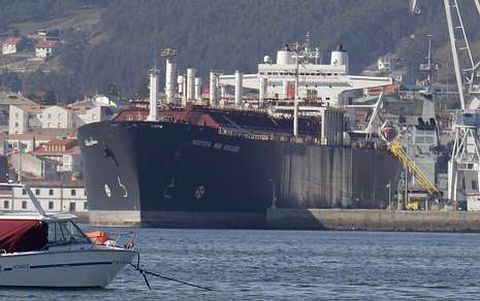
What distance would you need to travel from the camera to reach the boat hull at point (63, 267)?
5088cm

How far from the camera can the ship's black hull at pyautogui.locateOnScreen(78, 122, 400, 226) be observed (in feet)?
363

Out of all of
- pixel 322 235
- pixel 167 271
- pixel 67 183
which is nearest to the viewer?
pixel 167 271

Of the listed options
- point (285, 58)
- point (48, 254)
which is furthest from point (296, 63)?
point (48, 254)

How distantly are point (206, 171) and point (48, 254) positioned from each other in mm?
62038

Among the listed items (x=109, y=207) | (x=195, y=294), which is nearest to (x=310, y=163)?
(x=109, y=207)

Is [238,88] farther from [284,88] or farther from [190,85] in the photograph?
[284,88]

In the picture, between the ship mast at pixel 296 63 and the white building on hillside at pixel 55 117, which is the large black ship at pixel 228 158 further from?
the white building on hillside at pixel 55 117

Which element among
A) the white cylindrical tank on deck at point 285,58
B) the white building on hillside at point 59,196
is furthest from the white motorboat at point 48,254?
the white cylindrical tank on deck at point 285,58

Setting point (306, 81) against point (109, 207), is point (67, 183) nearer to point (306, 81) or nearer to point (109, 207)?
point (306, 81)

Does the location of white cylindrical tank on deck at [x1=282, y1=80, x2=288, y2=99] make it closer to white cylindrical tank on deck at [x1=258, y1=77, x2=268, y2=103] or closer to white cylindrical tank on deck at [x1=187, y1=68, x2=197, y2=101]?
white cylindrical tank on deck at [x1=258, y1=77, x2=268, y2=103]

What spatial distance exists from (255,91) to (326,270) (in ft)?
Answer: 321

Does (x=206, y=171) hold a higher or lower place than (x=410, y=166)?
lower

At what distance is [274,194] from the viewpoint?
11862 centimetres

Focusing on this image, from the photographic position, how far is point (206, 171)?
113 m
